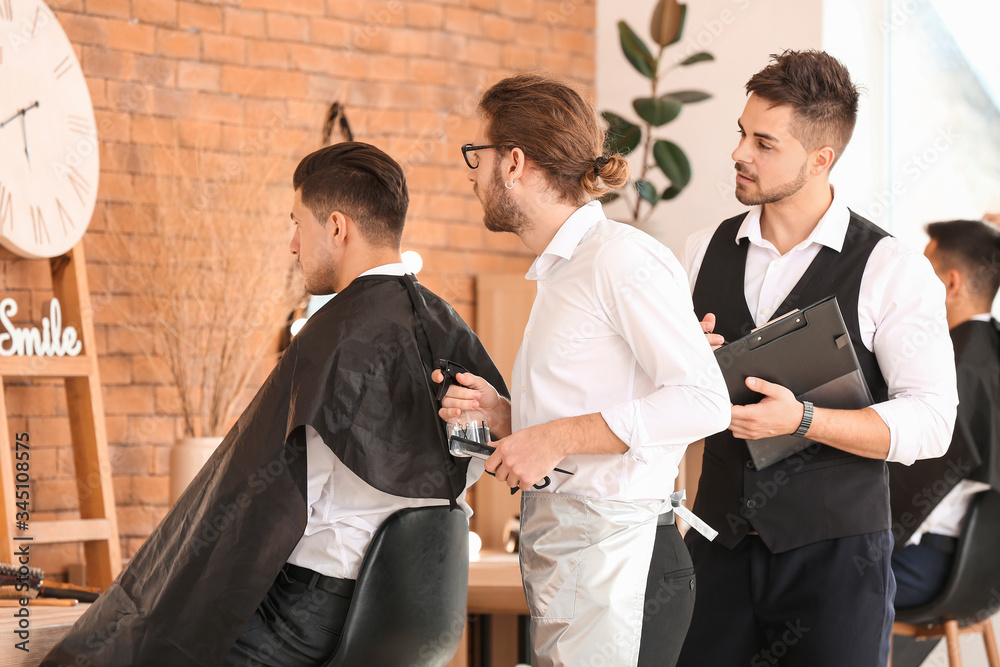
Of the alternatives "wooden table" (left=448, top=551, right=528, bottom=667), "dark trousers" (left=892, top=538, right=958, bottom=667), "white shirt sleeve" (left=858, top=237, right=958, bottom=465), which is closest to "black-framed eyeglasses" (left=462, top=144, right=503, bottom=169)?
"white shirt sleeve" (left=858, top=237, right=958, bottom=465)

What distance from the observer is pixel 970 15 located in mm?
3789

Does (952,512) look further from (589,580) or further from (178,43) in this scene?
(178,43)

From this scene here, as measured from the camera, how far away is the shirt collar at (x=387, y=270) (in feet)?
6.28

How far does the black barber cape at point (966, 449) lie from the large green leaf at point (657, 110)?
57.4 inches

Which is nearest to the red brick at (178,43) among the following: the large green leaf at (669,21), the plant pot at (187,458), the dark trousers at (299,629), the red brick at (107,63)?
the red brick at (107,63)

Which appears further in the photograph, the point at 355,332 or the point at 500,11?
the point at 500,11

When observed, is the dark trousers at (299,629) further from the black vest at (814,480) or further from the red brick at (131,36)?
the red brick at (131,36)

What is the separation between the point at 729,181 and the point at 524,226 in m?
2.83

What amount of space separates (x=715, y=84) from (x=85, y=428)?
2.89 metres

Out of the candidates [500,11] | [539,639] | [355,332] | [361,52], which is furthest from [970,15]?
[539,639]

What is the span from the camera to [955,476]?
9.38 feet

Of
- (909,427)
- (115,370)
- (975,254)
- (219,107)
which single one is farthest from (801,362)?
(219,107)

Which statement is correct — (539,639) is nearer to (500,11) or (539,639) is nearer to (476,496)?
(476,496)

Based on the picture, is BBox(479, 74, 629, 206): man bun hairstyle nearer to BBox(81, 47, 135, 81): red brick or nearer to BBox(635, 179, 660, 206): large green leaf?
BBox(635, 179, 660, 206): large green leaf
